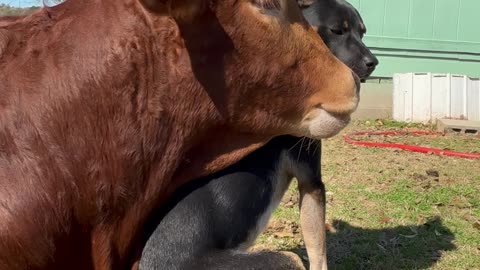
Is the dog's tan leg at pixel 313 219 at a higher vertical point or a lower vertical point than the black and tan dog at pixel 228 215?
lower

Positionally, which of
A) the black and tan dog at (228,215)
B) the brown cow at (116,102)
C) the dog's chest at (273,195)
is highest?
the brown cow at (116,102)

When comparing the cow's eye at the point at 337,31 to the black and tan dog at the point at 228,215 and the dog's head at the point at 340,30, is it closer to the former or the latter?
the dog's head at the point at 340,30

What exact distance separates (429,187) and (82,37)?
4627 millimetres

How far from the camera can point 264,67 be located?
6.79ft

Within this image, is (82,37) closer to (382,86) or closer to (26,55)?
(26,55)

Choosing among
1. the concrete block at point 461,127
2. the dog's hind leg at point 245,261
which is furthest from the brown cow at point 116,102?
the concrete block at point 461,127

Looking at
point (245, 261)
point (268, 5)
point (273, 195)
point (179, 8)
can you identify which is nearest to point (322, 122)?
point (268, 5)

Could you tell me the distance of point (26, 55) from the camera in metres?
1.89

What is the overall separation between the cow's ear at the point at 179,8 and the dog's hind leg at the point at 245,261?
0.99m

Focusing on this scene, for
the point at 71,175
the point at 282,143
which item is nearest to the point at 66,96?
the point at 71,175

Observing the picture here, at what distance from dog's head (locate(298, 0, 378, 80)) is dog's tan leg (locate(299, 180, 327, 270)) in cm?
94

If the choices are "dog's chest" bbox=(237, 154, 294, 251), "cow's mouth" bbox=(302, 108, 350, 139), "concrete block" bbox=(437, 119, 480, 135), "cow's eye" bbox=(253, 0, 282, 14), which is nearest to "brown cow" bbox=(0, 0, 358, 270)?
"cow's eye" bbox=(253, 0, 282, 14)

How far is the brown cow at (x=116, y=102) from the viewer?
1815mm

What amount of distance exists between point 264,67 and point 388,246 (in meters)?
2.87
